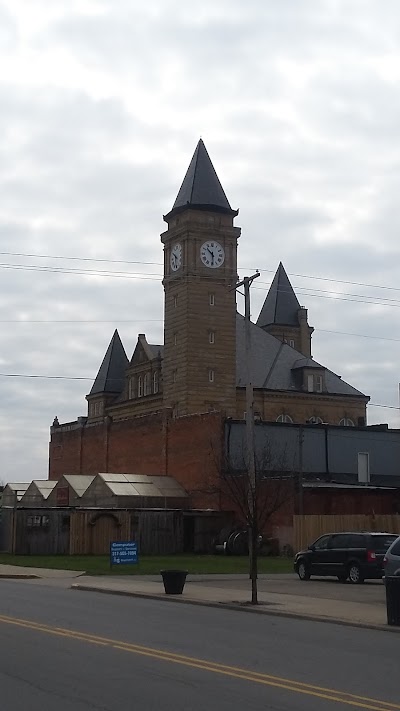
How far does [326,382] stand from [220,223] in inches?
727

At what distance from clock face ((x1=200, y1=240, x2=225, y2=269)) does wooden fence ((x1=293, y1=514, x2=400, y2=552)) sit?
32288 millimetres

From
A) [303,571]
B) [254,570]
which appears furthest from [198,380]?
[254,570]

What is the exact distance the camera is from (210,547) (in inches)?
2101

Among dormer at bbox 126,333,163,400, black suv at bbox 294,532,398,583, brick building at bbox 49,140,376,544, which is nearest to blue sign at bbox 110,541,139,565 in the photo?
black suv at bbox 294,532,398,583

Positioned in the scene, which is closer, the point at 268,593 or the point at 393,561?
the point at 393,561

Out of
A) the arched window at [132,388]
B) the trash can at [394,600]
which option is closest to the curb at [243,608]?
the trash can at [394,600]

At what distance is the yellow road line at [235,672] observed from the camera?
376 inches

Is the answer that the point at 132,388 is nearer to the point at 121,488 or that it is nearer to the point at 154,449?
the point at 154,449

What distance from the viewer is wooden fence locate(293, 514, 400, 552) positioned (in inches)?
1727

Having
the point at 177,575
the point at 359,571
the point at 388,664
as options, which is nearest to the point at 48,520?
the point at 359,571

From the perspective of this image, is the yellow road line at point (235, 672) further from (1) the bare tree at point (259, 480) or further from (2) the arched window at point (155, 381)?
(2) the arched window at point (155, 381)

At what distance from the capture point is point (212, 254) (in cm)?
7444

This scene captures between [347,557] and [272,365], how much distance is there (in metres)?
52.0

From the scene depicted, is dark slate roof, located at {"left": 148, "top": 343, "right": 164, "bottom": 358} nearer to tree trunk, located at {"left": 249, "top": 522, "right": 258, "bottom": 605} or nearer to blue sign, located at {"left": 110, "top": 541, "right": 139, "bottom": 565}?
blue sign, located at {"left": 110, "top": 541, "right": 139, "bottom": 565}
